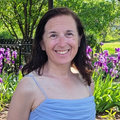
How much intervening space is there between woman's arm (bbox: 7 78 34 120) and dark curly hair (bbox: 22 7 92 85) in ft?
0.71

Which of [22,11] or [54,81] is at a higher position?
[22,11]

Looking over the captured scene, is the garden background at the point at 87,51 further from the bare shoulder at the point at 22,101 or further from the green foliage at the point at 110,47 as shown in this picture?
the green foliage at the point at 110,47

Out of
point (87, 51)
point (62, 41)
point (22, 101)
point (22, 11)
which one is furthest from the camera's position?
point (22, 11)

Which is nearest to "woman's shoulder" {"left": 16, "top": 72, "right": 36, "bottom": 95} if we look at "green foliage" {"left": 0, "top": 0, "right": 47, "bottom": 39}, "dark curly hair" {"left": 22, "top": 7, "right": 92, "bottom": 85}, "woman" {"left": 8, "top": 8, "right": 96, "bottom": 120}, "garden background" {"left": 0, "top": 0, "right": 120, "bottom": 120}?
"woman" {"left": 8, "top": 8, "right": 96, "bottom": 120}

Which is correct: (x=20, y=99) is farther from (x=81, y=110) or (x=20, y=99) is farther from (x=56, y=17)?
(x=56, y=17)

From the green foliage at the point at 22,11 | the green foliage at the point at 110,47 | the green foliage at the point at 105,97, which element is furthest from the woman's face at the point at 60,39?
the green foliage at the point at 110,47

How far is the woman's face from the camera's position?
156cm

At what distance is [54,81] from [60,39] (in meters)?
0.28

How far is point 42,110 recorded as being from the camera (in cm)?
146

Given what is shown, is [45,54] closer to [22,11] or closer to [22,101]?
[22,101]

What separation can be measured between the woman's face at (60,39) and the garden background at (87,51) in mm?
1832

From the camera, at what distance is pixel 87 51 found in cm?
452

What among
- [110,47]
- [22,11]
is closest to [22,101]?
[22,11]

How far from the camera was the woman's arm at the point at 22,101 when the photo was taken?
141 cm
